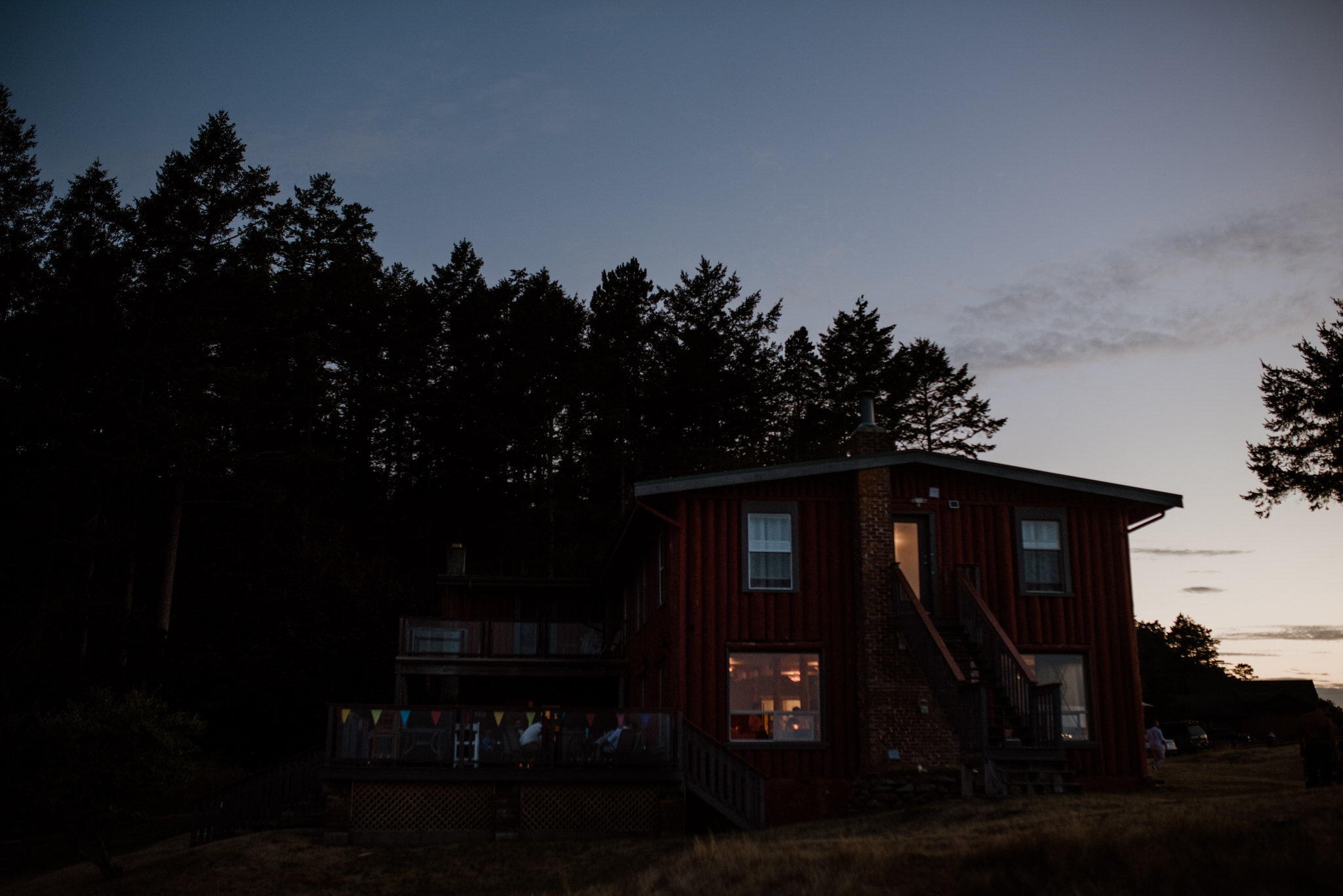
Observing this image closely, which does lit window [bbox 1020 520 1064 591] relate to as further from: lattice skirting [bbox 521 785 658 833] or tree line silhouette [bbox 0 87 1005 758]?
tree line silhouette [bbox 0 87 1005 758]

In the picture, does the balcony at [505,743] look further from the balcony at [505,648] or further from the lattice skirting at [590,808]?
the balcony at [505,648]

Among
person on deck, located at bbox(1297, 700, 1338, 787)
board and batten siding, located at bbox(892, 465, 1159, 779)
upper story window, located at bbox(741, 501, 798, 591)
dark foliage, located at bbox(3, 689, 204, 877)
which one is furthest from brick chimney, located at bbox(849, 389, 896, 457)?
dark foliage, located at bbox(3, 689, 204, 877)

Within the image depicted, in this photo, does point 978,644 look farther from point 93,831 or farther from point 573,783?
point 93,831

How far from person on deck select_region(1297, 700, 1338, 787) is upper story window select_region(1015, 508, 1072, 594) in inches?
214

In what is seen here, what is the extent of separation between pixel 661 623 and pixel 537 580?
11.7 meters

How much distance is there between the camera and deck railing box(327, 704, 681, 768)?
18.1m

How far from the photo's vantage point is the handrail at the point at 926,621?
1798 cm

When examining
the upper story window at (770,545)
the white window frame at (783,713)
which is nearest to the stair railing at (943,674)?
the white window frame at (783,713)

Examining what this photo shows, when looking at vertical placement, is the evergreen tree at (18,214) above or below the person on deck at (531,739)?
above

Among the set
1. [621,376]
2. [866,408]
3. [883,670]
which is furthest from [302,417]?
[883,670]

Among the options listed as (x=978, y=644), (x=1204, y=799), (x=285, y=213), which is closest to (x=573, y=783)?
(x=978, y=644)

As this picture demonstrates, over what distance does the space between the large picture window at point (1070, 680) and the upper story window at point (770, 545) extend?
482 centimetres

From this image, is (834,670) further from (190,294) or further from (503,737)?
(190,294)

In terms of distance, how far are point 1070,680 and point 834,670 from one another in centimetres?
472
